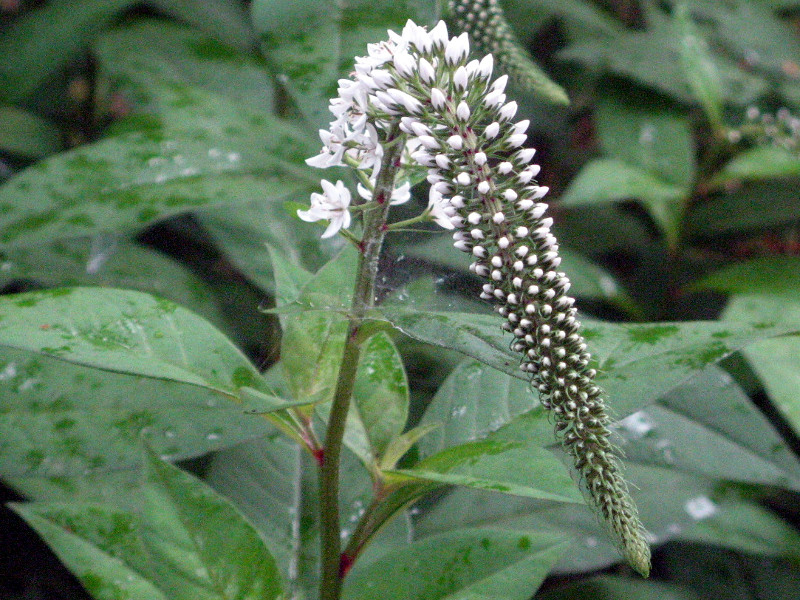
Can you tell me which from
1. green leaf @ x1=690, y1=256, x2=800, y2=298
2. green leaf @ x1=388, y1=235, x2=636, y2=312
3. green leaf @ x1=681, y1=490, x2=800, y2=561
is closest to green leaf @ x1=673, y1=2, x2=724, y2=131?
green leaf @ x1=690, y1=256, x2=800, y2=298

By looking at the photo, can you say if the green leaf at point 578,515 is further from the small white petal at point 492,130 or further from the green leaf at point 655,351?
the small white petal at point 492,130

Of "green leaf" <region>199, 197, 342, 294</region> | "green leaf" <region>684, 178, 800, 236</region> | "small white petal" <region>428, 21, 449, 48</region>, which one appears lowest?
"green leaf" <region>684, 178, 800, 236</region>

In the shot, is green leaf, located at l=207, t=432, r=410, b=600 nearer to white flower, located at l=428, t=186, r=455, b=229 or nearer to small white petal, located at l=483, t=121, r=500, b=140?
white flower, located at l=428, t=186, r=455, b=229

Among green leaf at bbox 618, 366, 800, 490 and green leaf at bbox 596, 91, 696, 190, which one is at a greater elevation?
green leaf at bbox 596, 91, 696, 190

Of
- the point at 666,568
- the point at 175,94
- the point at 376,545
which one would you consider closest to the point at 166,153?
the point at 175,94

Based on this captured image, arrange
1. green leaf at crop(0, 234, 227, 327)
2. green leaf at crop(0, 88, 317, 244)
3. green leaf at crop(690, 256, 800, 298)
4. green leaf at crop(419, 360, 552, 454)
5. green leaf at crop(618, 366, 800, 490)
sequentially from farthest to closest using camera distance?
green leaf at crop(690, 256, 800, 298) → green leaf at crop(0, 234, 227, 327) → green leaf at crop(0, 88, 317, 244) → green leaf at crop(618, 366, 800, 490) → green leaf at crop(419, 360, 552, 454)

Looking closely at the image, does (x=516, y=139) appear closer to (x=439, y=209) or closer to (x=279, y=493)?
(x=439, y=209)

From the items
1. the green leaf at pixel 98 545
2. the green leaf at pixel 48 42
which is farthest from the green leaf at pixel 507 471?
the green leaf at pixel 48 42
